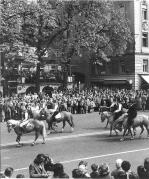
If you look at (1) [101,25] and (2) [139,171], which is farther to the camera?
(1) [101,25]

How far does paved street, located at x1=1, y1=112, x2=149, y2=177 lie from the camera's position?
1473 centimetres

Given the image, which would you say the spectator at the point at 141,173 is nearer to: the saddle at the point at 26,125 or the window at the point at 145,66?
the saddle at the point at 26,125

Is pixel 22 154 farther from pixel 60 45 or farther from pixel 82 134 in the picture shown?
pixel 60 45

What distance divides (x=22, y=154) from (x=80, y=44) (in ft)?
89.5

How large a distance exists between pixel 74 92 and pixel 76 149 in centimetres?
2196

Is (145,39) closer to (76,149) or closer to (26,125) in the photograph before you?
(26,125)

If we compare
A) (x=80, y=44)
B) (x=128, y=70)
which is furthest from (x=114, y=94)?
(x=128, y=70)

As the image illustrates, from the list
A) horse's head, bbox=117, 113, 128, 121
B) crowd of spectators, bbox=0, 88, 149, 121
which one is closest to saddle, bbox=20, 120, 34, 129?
horse's head, bbox=117, 113, 128, 121

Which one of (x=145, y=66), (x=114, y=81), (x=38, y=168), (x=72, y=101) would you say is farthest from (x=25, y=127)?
(x=145, y=66)

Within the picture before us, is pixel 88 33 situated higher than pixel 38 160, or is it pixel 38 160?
pixel 88 33

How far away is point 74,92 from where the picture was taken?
3931 cm

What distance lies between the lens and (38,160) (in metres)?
9.66

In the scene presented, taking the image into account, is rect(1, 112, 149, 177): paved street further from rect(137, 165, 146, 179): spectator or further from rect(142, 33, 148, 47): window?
rect(142, 33, 148, 47): window

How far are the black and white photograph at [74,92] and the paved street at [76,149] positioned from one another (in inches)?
1.4
